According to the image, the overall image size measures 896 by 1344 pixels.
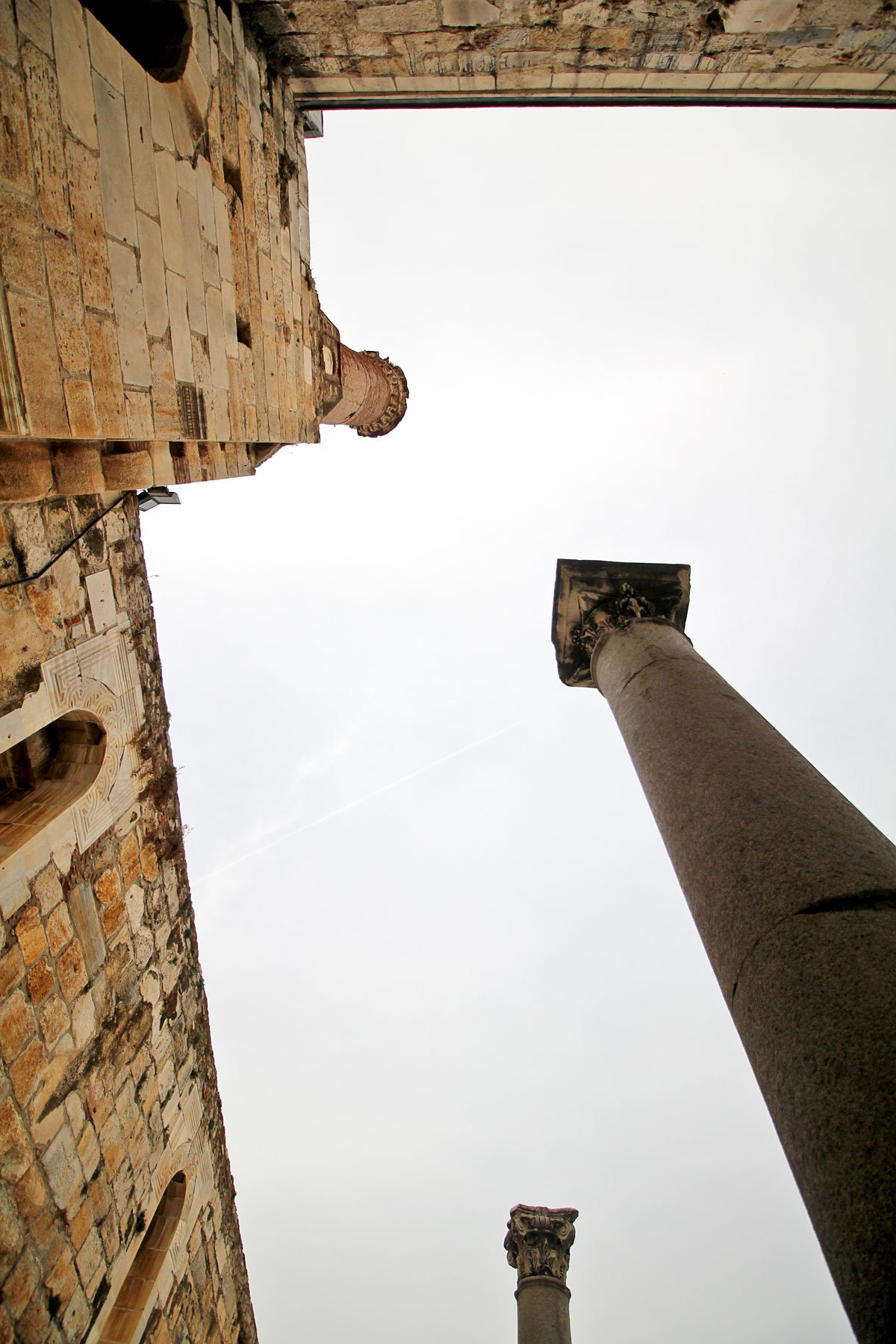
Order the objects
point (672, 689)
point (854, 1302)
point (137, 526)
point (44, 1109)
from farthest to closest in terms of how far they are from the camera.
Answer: point (672, 689) < point (137, 526) < point (44, 1109) < point (854, 1302)

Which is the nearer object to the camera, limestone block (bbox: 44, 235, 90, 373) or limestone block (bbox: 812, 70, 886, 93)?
limestone block (bbox: 44, 235, 90, 373)

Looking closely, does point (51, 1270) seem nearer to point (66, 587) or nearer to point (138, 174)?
point (66, 587)

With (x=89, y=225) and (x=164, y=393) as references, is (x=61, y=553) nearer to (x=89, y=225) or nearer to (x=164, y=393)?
(x=164, y=393)

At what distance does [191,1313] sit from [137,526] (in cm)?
615

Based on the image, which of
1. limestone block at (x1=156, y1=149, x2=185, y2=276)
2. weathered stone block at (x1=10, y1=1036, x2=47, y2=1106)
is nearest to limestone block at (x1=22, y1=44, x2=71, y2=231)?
limestone block at (x1=156, y1=149, x2=185, y2=276)

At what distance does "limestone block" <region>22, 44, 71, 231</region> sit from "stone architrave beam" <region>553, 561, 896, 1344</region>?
401 centimetres

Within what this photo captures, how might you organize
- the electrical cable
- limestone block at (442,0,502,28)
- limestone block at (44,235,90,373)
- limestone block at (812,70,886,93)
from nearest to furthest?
limestone block at (44,235,90,373) → the electrical cable → limestone block at (442,0,502,28) → limestone block at (812,70,886,93)

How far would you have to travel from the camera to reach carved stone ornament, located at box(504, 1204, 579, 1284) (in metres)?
9.85

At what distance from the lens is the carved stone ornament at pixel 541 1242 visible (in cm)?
985

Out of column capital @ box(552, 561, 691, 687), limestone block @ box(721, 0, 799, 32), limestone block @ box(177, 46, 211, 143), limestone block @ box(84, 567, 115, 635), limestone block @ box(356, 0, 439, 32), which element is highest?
limestone block @ box(356, 0, 439, 32)

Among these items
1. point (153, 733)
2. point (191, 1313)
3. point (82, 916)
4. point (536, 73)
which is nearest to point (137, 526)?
point (153, 733)

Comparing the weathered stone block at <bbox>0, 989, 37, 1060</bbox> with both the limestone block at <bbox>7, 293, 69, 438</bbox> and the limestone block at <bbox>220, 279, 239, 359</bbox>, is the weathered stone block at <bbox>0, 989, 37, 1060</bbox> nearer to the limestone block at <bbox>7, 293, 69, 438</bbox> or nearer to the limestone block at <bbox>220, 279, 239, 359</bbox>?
the limestone block at <bbox>7, 293, 69, 438</bbox>

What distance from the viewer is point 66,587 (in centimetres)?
389

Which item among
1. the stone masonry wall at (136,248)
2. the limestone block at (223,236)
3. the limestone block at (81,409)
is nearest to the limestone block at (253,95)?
the stone masonry wall at (136,248)
